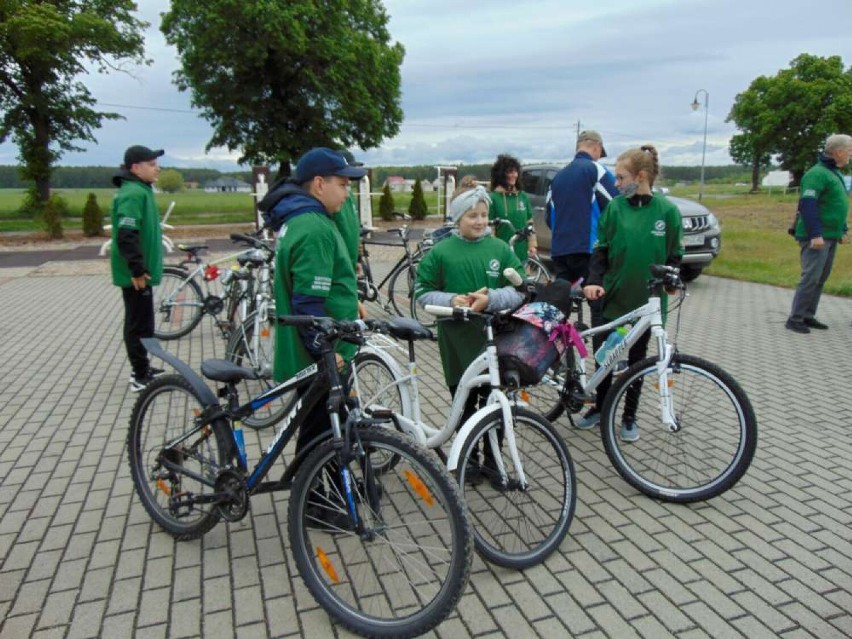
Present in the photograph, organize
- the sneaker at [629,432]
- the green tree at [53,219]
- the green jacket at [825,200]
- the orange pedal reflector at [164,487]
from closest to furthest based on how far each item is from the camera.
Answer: the orange pedal reflector at [164,487] → the sneaker at [629,432] → the green jacket at [825,200] → the green tree at [53,219]

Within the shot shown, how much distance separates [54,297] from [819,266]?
11.2m

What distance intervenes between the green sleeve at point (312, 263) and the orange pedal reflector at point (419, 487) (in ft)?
2.90

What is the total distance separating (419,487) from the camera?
2566 mm

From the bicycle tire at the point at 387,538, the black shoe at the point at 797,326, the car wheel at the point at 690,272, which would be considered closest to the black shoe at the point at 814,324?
the black shoe at the point at 797,326

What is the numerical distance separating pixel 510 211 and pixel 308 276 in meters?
4.98

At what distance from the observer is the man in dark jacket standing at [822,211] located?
694 centimetres

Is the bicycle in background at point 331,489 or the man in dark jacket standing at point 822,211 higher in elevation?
the man in dark jacket standing at point 822,211

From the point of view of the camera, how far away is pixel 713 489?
3.67m

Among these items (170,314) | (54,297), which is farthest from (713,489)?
(54,297)

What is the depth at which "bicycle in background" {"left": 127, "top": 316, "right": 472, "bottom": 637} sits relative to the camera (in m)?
2.55

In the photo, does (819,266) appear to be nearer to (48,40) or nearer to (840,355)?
(840,355)

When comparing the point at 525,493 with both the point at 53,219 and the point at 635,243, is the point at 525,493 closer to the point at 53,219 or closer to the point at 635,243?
the point at 635,243

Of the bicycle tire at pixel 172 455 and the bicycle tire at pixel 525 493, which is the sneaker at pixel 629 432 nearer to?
the bicycle tire at pixel 525 493

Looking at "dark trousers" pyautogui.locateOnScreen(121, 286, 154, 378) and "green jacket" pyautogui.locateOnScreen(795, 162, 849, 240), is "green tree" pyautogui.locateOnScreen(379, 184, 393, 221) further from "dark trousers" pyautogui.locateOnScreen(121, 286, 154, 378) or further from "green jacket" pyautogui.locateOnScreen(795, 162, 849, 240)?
"dark trousers" pyautogui.locateOnScreen(121, 286, 154, 378)
